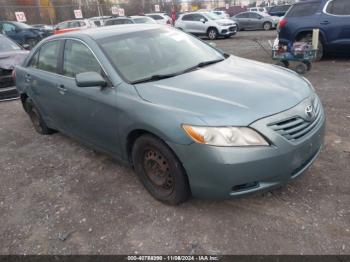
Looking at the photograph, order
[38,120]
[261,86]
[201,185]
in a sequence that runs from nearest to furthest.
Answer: [201,185] < [261,86] < [38,120]

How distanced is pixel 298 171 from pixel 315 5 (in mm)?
7712

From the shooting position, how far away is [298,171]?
267cm

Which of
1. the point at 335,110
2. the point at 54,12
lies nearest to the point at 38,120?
the point at 335,110

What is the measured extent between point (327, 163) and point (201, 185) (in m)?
1.77

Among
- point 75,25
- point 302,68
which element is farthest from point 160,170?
point 75,25

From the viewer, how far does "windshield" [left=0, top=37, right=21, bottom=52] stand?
7898 millimetres

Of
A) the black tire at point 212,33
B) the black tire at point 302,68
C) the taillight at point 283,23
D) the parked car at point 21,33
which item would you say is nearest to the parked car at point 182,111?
the black tire at point 302,68

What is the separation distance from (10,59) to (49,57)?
3935 millimetres

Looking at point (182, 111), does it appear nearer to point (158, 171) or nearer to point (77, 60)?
point (158, 171)

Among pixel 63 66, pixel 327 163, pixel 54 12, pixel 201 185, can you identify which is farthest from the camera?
pixel 54 12

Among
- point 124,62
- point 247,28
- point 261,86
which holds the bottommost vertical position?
point 247,28

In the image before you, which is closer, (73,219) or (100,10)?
(73,219)

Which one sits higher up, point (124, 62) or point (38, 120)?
point (124, 62)

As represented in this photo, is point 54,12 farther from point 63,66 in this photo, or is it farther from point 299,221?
point 299,221
